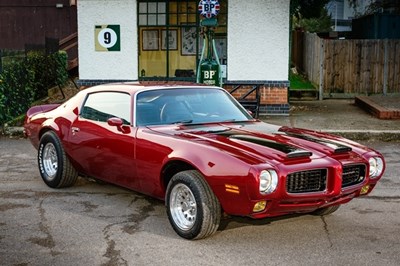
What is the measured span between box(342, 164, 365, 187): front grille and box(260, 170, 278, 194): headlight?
0.79 m

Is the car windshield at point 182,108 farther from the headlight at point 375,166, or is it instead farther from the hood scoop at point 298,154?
the headlight at point 375,166

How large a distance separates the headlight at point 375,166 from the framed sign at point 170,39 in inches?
391

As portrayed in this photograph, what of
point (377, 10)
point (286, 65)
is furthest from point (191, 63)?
point (377, 10)

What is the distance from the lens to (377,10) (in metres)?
24.9

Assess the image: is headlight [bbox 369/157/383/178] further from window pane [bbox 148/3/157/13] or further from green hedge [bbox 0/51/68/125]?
window pane [bbox 148/3/157/13]

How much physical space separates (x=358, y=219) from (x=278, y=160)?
1.64m

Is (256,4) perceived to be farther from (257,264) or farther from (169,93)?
(257,264)

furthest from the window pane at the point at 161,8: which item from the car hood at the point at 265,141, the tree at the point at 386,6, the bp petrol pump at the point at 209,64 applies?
the tree at the point at 386,6

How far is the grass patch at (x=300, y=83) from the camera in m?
20.3

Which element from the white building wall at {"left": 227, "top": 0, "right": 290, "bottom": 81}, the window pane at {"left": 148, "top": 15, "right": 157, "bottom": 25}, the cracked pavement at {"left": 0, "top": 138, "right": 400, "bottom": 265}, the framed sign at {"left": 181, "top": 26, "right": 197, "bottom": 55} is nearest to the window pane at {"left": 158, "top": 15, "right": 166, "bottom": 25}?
the window pane at {"left": 148, "top": 15, "right": 157, "bottom": 25}

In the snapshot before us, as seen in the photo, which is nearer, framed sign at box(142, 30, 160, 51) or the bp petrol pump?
the bp petrol pump

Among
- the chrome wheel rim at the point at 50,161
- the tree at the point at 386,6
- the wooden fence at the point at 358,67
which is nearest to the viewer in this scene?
the chrome wheel rim at the point at 50,161

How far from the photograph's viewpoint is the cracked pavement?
511 centimetres

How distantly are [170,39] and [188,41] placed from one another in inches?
17.8
